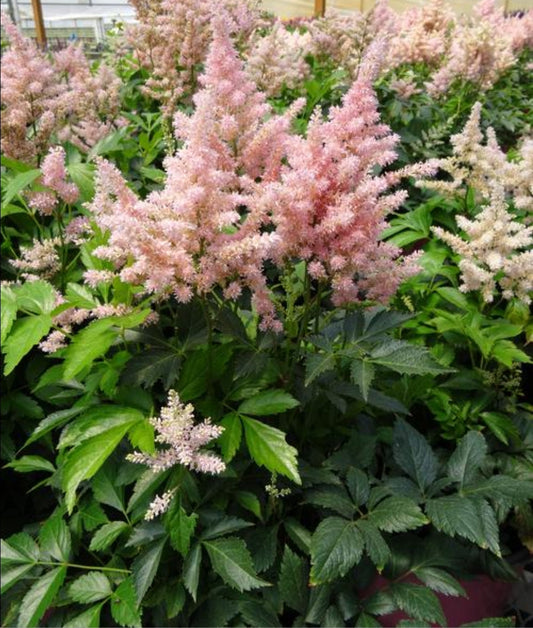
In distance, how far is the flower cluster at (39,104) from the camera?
189cm

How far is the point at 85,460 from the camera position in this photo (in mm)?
1046

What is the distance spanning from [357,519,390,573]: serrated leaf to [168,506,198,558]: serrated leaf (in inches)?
12.8

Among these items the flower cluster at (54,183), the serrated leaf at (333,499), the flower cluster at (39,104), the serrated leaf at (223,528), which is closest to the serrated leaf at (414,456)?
the serrated leaf at (333,499)

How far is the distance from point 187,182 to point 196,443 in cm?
46

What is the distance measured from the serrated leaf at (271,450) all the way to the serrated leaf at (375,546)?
18cm

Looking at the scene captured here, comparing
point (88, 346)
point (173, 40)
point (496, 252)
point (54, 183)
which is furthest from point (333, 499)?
point (173, 40)

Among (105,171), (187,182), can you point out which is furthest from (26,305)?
(187,182)

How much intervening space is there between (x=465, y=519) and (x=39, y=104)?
182 cm

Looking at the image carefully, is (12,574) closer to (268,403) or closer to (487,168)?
(268,403)

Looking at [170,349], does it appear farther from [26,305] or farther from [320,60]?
[320,60]

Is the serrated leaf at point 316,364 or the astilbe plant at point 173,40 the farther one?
the astilbe plant at point 173,40

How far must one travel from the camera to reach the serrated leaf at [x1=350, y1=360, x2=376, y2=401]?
1.07 m

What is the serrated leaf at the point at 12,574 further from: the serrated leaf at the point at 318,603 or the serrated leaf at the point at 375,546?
the serrated leaf at the point at 375,546

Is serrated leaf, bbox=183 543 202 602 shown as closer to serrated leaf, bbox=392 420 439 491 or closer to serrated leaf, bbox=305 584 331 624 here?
serrated leaf, bbox=305 584 331 624
